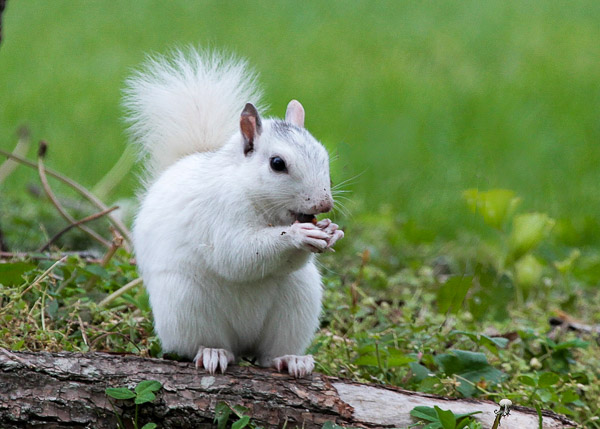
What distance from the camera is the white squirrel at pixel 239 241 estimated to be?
2.23 m

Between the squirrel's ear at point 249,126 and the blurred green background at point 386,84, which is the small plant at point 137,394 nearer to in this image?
the squirrel's ear at point 249,126

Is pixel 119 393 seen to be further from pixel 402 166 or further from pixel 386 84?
pixel 386 84

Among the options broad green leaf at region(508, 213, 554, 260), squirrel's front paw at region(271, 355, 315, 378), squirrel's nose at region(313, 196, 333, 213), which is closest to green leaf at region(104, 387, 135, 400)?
squirrel's front paw at region(271, 355, 315, 378)

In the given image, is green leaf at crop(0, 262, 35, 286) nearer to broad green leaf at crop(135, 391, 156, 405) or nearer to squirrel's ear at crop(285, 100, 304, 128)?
broad green leaf at crop(135, 391, 156, 405)

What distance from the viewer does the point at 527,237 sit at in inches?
145

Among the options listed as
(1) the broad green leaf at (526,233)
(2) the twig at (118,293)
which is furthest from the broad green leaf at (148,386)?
(1) the broad green leaf at (526,233)

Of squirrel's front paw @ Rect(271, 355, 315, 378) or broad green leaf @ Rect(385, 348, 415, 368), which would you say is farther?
broad green leaf @ Rect(385, 348, 415, 368)

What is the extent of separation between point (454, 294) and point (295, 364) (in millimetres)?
956

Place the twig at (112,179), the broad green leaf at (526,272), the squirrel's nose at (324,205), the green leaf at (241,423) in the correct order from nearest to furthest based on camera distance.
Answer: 1. the green leaf at (241,423)
2. the squirrel's nose at (324,205)
3. the broad green leaf at (526,272)
4. the twig at (112,179)

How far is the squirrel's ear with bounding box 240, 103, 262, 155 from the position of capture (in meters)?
2.34

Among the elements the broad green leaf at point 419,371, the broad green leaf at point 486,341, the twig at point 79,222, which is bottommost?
the broad green leaf at point 419,371

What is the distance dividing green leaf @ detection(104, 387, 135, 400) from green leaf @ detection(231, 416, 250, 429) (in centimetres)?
28

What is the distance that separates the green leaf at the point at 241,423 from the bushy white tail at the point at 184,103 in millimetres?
1009

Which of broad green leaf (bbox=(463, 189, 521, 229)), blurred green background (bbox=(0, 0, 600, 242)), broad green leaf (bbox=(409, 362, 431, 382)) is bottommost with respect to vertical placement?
broad green leaf (bbox=(409, 362, 431, 382))
